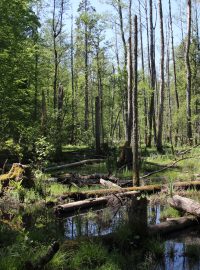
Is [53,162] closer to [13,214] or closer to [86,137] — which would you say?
[86,137]

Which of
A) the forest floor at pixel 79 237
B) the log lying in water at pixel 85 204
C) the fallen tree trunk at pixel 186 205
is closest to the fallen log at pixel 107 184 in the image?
the forest floor at pixel 79 237

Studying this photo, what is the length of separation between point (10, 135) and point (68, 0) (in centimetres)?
2265

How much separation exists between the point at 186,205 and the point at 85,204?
2636mm

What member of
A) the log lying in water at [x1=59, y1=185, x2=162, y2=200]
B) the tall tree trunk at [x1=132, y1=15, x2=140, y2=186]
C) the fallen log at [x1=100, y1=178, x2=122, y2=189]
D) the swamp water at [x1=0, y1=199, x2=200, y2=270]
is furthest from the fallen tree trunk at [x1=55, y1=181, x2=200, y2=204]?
the swamp water at [x1=0, y1=199, x2=200, y2=270]

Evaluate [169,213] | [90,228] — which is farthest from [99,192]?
[90,228]

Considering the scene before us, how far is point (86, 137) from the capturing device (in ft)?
88.6

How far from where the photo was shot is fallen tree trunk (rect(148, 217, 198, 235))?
6.99 meters

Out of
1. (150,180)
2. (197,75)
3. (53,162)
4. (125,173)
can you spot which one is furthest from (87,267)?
(197,75)

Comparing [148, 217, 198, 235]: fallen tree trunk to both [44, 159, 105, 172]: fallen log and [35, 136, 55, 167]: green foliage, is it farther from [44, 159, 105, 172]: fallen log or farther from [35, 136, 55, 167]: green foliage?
[44, 159, 105, 172]: fallen log

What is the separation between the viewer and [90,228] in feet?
25.2

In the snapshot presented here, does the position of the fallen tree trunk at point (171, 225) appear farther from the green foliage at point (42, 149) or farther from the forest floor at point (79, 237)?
the green foliage at point (42, 149)

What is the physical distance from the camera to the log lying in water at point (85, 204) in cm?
880

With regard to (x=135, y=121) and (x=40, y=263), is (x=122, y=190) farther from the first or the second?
(x=40, y=263)

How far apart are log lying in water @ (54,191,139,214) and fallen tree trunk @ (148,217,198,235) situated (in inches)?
88.4
